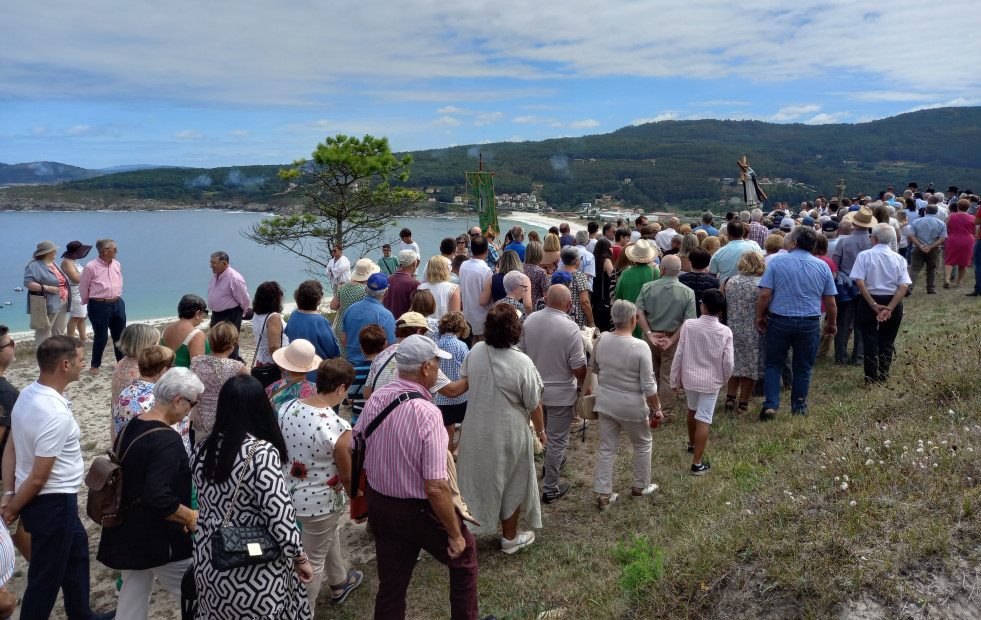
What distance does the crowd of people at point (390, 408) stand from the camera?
273 cm

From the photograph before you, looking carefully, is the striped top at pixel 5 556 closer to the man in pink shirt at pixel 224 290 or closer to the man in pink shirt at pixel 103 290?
the man in pink shirt at pixel 224 290

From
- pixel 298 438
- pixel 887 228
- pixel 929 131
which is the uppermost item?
pixel 929 131

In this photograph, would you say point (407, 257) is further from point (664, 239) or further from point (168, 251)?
point (168, 251)

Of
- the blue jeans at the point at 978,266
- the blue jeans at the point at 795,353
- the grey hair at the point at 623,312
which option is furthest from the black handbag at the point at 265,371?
the blue jeans at the point at 978,266

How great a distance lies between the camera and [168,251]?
42.4 meters

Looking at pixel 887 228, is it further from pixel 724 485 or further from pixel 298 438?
pixel 298 438

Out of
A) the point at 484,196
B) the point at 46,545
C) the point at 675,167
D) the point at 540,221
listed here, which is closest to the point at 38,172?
the point at 675,167

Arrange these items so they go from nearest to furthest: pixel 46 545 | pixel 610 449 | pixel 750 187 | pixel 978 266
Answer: pixel 46 545, pixel 610 449, pixel 978 266, pixel 750 187

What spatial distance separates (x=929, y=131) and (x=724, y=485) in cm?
12783

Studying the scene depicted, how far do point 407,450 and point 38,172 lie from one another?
7816 inches

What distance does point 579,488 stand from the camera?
5266 millimetres

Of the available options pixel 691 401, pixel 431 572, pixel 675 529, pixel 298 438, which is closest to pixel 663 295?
pixel 691 401

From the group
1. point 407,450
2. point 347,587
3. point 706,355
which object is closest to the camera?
point 407,450

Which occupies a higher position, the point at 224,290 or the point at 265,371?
the point at 224,290
